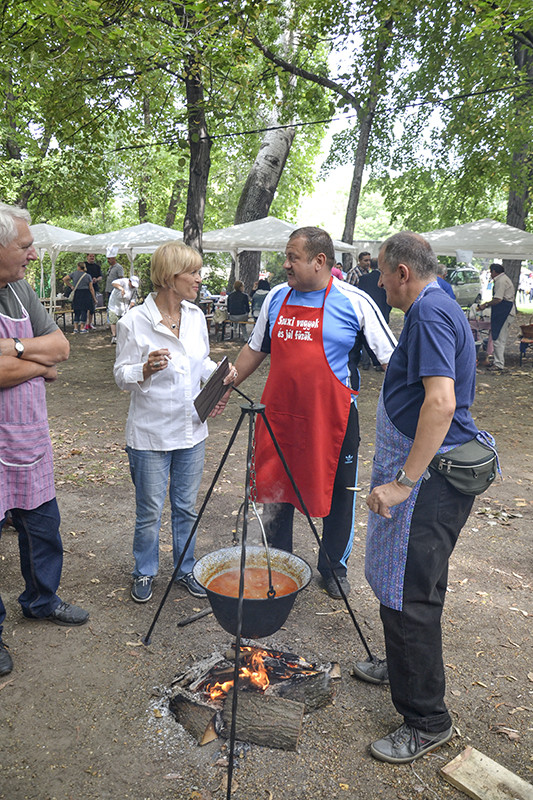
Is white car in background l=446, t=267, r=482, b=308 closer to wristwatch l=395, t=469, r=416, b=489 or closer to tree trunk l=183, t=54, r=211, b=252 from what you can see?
tree trunk l=183, t=54, r=211, b=252

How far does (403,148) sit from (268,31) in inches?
441

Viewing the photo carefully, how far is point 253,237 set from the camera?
14.9m

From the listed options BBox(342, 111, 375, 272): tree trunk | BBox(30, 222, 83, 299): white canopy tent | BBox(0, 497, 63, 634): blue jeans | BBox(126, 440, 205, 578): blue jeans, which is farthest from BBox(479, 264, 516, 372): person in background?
BBox(30, 222, 83, 299): white canopy tent

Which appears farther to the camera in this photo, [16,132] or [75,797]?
[16,132]

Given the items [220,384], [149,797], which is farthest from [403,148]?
[149,797]

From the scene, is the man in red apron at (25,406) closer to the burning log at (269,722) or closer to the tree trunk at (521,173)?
the burning log at (269,722)

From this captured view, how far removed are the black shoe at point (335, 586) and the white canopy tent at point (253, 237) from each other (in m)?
11.2

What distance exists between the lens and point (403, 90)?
19469 millimetres

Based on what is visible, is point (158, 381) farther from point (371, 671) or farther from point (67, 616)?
point (371, 671)

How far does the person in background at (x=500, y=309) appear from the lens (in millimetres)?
12531

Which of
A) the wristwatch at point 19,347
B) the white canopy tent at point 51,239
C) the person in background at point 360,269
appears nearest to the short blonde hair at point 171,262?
the wristwatch at point 19,347

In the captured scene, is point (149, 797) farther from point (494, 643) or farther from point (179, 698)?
point (494, 643)

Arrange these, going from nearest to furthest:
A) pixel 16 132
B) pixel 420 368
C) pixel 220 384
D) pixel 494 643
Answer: pixel 420 368, pixel 220 384, pixel 494 643, pixel 16 132

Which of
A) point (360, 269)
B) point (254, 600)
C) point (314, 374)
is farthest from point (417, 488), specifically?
point (360, 269)
